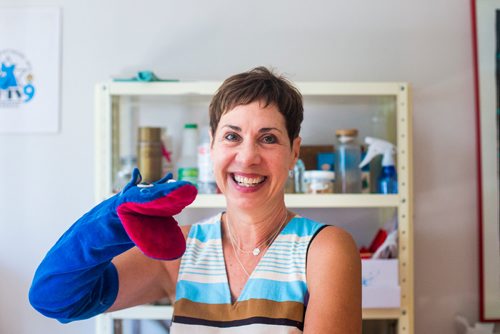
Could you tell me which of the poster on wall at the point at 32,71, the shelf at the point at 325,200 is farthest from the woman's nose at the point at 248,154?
the poster on wall at the point at 32,71

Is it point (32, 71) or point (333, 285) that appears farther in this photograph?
point (32, 71)

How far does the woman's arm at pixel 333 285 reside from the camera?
1021 millimetres

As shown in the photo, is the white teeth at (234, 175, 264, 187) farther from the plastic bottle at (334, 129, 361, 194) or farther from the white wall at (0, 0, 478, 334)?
the white wall at (0, 0, 478, 334)

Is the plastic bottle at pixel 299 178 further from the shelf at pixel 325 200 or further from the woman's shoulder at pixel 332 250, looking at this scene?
the woman's shoulder at pixel 332 250

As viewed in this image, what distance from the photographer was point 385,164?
5.39 feet

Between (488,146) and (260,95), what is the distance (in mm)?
1088

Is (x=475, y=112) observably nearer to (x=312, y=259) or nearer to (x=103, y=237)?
(x=312, y=259)

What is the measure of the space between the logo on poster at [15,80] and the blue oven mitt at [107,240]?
106 centimetres

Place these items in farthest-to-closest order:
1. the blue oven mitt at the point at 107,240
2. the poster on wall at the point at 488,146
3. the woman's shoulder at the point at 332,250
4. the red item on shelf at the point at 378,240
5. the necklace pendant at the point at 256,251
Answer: the poster on wall at the point at 488,146 < the red item on shelf at the point at 378,240 < the necklace pendant at the point at 256,251 < the woman's shoulder at the point at 332,250 < the blue oven mitt at the point at 107,240

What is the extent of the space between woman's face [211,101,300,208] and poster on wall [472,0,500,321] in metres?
1.03

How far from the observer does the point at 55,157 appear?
1.93 metres

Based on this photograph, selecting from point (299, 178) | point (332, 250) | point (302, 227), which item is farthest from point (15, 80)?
point (332, 250)

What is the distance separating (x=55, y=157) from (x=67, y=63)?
33 centimetres

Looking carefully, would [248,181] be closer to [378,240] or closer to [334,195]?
[334,195]
